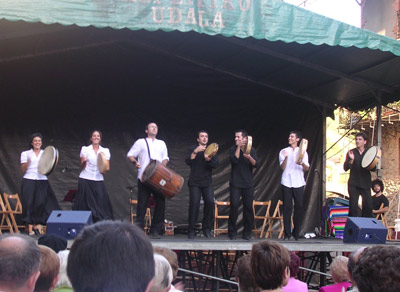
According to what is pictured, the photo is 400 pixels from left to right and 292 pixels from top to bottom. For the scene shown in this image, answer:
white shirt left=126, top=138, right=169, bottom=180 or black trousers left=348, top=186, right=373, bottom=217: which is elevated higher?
white shirt left=126, top=138, right=169, bottom=180

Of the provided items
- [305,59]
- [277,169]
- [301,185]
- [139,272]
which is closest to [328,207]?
[277,169]

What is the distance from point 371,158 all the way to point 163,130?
154 inches

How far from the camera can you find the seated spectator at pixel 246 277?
2770 millimetres

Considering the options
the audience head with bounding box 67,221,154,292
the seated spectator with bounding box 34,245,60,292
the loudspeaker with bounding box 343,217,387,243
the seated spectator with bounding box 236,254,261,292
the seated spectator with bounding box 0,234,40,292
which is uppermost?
the audience head with bounding box 67,221,154,292

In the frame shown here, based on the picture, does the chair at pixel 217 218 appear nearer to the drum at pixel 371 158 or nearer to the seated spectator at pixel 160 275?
the drum at pixel 371 158

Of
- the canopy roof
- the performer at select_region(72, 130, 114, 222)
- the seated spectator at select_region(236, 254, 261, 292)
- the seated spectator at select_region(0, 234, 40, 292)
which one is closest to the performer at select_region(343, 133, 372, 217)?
the canopy roof

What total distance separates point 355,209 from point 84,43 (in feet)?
17.8

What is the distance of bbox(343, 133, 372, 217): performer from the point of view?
7.18 meters

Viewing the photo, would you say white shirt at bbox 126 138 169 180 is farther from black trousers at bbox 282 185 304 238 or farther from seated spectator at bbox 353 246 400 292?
seated spectator at bbox 353 246 400 292

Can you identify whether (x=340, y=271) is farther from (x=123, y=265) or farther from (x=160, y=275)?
(x=123, y=265)

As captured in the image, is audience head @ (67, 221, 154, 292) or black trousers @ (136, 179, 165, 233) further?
black trousers @ (136, 179, 165, 233)

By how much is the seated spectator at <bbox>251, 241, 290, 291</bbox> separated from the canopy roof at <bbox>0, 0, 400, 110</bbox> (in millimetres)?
3800

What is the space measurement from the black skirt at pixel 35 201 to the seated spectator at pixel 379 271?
5.87m

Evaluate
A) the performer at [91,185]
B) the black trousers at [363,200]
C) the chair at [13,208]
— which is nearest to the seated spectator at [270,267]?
the performer at [91,185]
